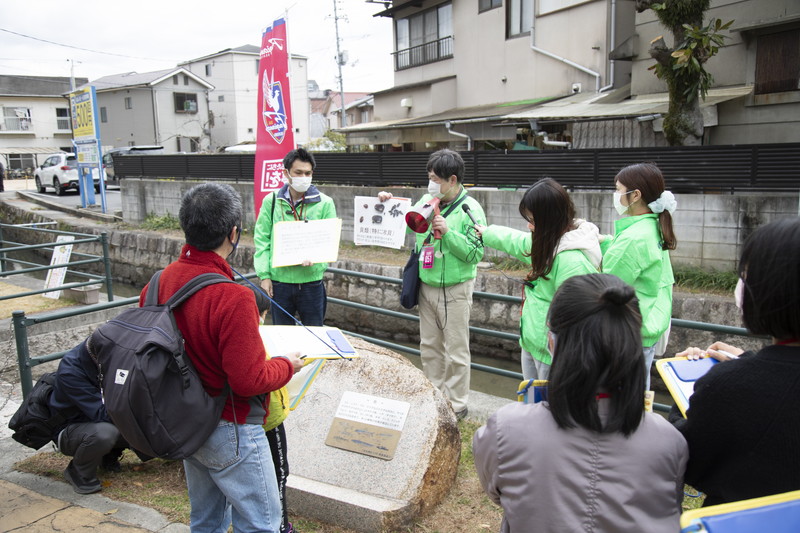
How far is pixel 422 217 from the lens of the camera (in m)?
3.88

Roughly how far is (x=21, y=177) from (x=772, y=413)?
43.9 meters

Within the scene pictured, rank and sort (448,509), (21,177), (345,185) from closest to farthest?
1. (448,509)
2. (345,185)
3. (21,177)

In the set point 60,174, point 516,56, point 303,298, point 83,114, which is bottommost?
point 303,298

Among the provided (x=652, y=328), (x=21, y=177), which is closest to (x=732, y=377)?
(x=652, y=328)

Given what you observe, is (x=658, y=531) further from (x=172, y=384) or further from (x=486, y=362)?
(x=486, y=362)

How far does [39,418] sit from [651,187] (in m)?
3.73

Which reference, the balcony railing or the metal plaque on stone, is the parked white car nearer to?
the balcony railing

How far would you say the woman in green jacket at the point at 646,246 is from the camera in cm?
297

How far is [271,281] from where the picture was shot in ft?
14.7

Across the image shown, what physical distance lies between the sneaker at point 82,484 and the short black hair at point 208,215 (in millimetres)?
2145

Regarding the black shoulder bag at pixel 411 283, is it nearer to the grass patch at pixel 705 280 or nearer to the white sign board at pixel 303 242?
the white sign board at pixel 303 242

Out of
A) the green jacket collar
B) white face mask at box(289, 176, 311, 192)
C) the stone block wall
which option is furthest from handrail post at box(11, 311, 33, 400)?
the stone block wall

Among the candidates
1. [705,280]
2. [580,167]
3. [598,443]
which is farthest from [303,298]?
[580,167]

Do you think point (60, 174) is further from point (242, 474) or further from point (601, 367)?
point (601, 367)
